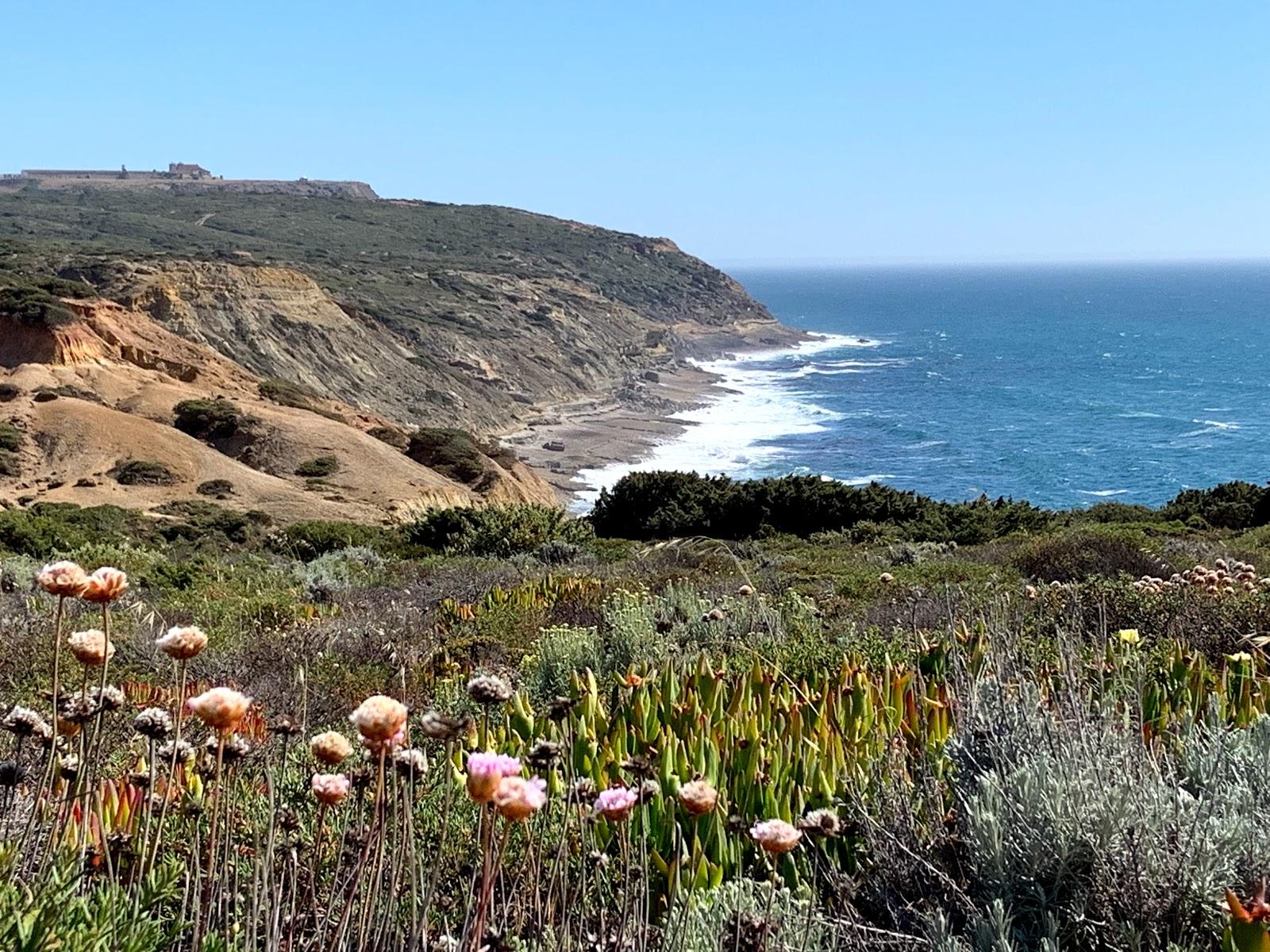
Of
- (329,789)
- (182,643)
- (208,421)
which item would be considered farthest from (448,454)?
(329,789)

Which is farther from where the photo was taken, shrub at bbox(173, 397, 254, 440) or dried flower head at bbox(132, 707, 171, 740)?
shrub at bbox(173, 397, 254, 440)

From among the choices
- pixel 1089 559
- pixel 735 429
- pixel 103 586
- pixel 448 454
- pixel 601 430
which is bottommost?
pixel 735 429

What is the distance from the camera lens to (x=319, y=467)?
95.0 feet

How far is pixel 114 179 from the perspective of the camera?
527ft

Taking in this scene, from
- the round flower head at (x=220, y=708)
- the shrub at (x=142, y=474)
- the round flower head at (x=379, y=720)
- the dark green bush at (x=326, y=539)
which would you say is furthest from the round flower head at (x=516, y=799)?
the shrub at (x=142, y=474)

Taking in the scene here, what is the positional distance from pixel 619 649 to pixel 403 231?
115393 mm

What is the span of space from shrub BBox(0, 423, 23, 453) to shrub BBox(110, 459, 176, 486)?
2423 millimetres

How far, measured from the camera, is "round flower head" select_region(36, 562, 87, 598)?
203 centimetres

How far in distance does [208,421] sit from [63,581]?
3047cm

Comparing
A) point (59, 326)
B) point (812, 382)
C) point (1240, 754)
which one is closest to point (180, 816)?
point (1240, 754)

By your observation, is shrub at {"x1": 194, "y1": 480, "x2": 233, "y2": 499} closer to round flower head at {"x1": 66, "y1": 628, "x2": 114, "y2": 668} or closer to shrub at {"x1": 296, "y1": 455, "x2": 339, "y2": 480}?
shrub at {"x1": 296, "y1": 455, "x2": 339, "y2": 480}

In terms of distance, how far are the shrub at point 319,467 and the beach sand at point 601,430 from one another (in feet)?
42.8

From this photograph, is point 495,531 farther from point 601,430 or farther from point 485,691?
point 601,430

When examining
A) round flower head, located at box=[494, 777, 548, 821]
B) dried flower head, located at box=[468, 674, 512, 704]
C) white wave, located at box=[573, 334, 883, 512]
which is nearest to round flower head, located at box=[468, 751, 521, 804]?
round flower head, located at box=[494, 777, 548, 821]
